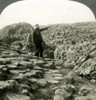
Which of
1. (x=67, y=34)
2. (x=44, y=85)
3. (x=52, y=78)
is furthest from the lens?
(x=67, y=34)

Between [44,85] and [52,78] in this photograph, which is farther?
[52,78]

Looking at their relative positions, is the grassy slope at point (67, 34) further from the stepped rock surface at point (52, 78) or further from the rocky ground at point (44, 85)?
the rocky ground at point (44, 85)

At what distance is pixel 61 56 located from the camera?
5.78 meters

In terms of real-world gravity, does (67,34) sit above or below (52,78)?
above

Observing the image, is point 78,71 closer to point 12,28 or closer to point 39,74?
point 39,74

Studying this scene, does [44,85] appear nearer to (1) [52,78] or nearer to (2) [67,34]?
(1) [52,78]

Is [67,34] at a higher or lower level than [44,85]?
higher

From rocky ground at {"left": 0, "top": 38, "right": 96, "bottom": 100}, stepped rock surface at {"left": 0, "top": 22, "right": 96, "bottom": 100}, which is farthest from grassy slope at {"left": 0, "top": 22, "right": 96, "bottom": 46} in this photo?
Result: rocky ground at {"left": 0, "top": 38, "right": 96, "bottom": 100}

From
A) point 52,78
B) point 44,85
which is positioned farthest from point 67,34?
point 44,85

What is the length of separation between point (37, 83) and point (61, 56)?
258 centimetres

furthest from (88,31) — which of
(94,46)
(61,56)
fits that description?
(94,46)

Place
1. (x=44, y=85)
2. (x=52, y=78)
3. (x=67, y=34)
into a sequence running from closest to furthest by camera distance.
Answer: (x=44, y=85) → (x=52, y=78) → (x=67, y=34)

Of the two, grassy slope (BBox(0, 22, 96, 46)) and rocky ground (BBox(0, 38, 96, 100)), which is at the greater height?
grassy slope (BBox(0, 22, 96, 46))

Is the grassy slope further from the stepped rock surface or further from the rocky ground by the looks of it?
the rocky ground
